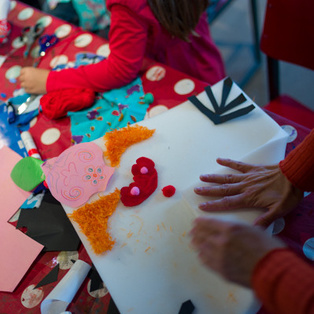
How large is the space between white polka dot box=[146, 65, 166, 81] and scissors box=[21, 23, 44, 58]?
48cm

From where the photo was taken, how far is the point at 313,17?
0.78 metres

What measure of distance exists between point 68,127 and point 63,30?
0.46 m

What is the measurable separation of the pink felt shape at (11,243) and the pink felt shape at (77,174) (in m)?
0.13

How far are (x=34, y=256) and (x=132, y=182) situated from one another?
→ 0.26 meters

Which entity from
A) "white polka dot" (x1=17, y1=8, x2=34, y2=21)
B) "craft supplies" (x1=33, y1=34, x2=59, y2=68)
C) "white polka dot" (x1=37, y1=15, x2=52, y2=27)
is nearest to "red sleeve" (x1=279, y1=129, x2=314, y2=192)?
"craft supplies" (x1=33, y1=34, x2=59, y2=68)

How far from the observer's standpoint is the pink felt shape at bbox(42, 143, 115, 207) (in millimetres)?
595

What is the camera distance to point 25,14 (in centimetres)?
114

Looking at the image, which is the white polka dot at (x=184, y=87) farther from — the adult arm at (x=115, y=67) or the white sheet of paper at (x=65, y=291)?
the white sheet of paper at (x=65, y=291)

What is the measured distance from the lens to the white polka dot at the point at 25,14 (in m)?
1.13

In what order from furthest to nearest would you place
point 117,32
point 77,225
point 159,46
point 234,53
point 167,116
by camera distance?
point 234,53
point 159,46
point 117,32
point 167,116
point 77,225

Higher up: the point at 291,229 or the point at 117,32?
the point at 117,32

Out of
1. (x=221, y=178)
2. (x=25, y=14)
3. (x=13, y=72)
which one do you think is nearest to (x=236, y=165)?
(x=221, y=178)

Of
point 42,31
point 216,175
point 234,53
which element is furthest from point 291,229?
point 234,53

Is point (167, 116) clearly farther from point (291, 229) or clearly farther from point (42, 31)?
point (42, 31)
